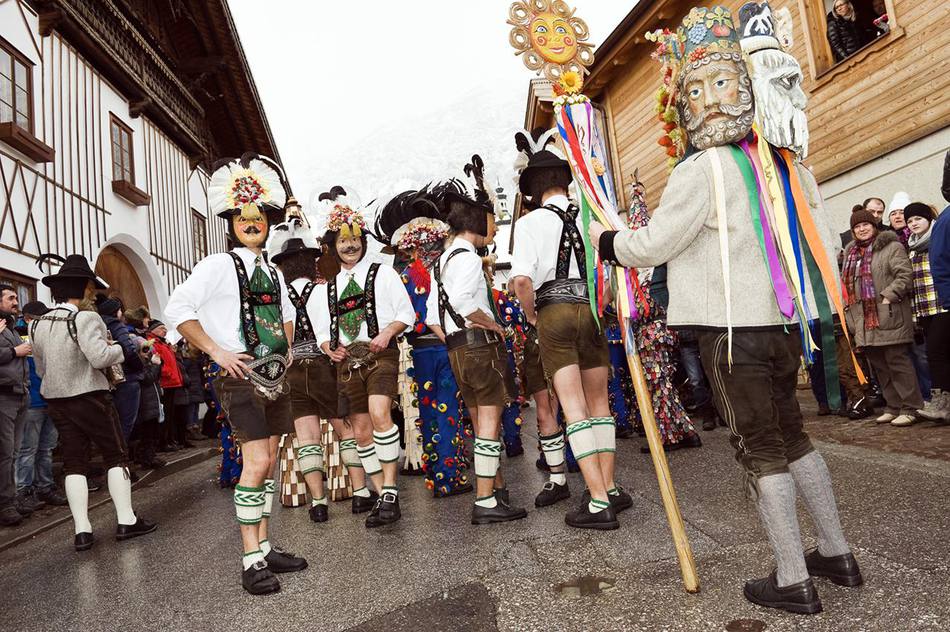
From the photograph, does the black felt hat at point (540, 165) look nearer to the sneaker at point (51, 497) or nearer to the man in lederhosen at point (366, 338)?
the man in lederhosen at point (366, 338)

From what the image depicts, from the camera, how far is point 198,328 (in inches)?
137

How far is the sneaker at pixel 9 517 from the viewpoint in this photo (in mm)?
5703

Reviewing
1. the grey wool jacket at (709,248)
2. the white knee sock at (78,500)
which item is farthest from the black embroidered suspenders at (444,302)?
the white knee sock at (78,500)

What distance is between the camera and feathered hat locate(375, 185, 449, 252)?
5.62 metres

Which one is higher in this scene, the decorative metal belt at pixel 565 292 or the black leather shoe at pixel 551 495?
the decorative metal belt at pixel 565 292

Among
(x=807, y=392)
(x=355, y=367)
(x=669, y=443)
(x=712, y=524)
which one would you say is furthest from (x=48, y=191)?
(x=807, y=392)

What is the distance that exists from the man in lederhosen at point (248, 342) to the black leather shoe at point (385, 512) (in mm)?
793

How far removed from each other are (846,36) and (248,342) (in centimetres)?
882

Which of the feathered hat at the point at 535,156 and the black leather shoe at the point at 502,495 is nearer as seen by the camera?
the feathered hat at the point at 535,156

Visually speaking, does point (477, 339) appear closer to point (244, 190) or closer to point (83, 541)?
point (244, 190)

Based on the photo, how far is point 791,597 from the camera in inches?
90.9

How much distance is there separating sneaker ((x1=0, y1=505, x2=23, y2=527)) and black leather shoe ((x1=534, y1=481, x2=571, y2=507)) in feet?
14.9

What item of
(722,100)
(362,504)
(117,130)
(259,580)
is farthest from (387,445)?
(117,130)

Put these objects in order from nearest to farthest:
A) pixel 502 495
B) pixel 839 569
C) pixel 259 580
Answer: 1. pixel 839 569
2. pixel 259 580
3. pixel 502 495
